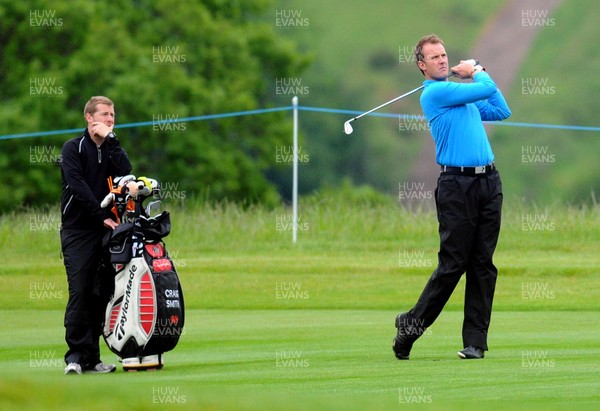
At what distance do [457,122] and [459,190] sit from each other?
0.42 m

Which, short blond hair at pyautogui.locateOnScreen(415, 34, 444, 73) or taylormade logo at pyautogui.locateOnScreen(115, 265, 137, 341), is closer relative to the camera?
taylormade logo at pyautogui.locateOnScreen(115, 265, 137, 341)

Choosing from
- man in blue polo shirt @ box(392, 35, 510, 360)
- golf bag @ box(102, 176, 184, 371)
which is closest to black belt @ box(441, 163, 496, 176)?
man in blue polo shirt @ box(392, 35, 510, 360)

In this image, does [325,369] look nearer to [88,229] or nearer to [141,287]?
[141,287]

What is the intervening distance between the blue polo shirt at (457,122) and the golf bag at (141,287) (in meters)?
1.74

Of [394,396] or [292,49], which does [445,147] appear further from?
[292,49]

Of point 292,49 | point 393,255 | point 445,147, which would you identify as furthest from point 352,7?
point 445,147

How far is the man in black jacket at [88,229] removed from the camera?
8.89m

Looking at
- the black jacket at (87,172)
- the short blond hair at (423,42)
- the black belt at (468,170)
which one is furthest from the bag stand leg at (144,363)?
the short blond hair at (423,42)

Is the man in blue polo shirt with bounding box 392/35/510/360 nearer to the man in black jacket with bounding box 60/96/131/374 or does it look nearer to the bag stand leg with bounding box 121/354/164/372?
the bag stand leg with bounding box 121/354/164/372

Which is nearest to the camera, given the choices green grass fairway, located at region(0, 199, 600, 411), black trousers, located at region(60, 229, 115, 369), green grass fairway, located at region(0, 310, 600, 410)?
green grass fairway, located at region(0, 310, 600, 410)

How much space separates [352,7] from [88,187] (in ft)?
251

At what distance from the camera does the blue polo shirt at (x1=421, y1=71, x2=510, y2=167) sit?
873cm

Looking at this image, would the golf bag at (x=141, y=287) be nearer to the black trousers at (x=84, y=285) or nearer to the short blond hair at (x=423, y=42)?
the black trousers at (x=84, y=285)

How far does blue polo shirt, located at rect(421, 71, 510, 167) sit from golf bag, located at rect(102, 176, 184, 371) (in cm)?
174
